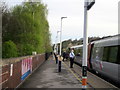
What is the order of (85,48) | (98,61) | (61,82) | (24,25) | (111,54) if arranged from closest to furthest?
(85,48) → (61,82) → (111,54) → (98,61) → (24,25)

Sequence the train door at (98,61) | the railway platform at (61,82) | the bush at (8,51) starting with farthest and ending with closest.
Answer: the bush at (8,51), the train door at (98,61), the railway platform at (61,82)

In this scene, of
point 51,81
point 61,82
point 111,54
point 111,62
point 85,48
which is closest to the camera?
point 85,48

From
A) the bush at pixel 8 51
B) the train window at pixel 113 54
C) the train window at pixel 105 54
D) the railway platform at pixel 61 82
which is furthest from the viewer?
the bush at pixel 8 51

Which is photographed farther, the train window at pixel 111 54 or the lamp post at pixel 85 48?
the train window at pixel 111 54

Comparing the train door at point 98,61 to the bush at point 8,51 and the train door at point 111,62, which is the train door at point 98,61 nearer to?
the train door at point 111,62

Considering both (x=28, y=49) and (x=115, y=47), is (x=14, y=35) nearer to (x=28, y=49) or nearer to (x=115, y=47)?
(x=28, y=49)

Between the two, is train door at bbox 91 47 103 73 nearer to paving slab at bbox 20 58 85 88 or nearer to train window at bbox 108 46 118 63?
paving slab at bbox 20 58 85 88

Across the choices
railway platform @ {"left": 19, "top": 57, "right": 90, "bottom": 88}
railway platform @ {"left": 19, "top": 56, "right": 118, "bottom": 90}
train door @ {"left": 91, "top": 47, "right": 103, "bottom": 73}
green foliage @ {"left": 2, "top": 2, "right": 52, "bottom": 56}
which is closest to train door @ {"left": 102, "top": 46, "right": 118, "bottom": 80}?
railway platform @ {"left": 19, "top": 56, "right": 118, "bottom": 90}

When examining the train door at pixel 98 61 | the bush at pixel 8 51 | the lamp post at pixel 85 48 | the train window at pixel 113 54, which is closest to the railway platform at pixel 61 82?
the train door at pixel 98 61

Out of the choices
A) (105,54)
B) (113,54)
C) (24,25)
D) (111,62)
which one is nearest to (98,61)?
(105,54)

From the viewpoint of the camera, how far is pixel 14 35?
38625 millimetres

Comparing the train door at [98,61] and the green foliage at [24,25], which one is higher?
the green foliage at [24,25]

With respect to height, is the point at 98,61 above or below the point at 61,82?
above

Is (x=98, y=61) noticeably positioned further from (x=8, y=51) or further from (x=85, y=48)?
(x=8, y=51)
